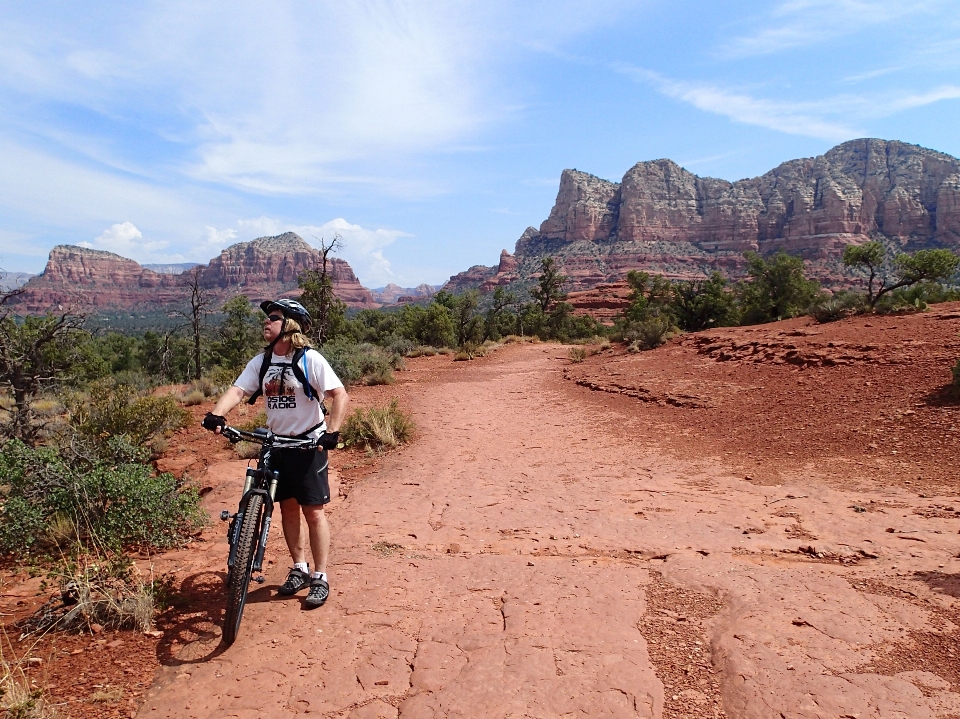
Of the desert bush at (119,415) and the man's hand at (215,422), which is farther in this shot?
the desert bush at (119,415)

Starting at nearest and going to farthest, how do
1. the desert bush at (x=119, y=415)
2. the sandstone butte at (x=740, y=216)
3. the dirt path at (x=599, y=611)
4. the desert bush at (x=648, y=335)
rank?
the dirt path at (x=599, y=611), the desert bush at (x=119, y=415), the desert bush at (x=648, y=335), the sandstone butte at (x=740, y=216)

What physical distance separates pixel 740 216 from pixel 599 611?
138 metres

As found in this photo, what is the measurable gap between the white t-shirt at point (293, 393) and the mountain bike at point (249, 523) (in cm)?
9

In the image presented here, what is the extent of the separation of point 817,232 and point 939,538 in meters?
129

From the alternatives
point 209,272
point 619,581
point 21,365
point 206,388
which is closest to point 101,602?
point 619,581

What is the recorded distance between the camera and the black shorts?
11.8 feet

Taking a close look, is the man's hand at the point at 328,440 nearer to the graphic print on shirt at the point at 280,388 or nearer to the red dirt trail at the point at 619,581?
the graphic print on shirt at the point at 280,388

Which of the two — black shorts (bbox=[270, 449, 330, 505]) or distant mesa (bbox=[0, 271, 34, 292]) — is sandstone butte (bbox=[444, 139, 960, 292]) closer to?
distant mesa (bbox=[0, 271, 34, 292])

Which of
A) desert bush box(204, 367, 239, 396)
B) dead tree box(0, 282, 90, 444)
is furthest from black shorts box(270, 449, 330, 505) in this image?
desert bush box(204, 367, 239, 396)

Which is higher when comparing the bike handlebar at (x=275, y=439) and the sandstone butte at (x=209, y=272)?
the sandstone butte at (x=209, y=272)

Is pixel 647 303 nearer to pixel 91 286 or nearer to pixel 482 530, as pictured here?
pixel 482 530

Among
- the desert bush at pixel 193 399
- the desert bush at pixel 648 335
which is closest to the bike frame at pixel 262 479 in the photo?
A: the desert bush at pixel 193 399

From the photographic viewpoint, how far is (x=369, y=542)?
480cm

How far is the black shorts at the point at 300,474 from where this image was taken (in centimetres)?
359
